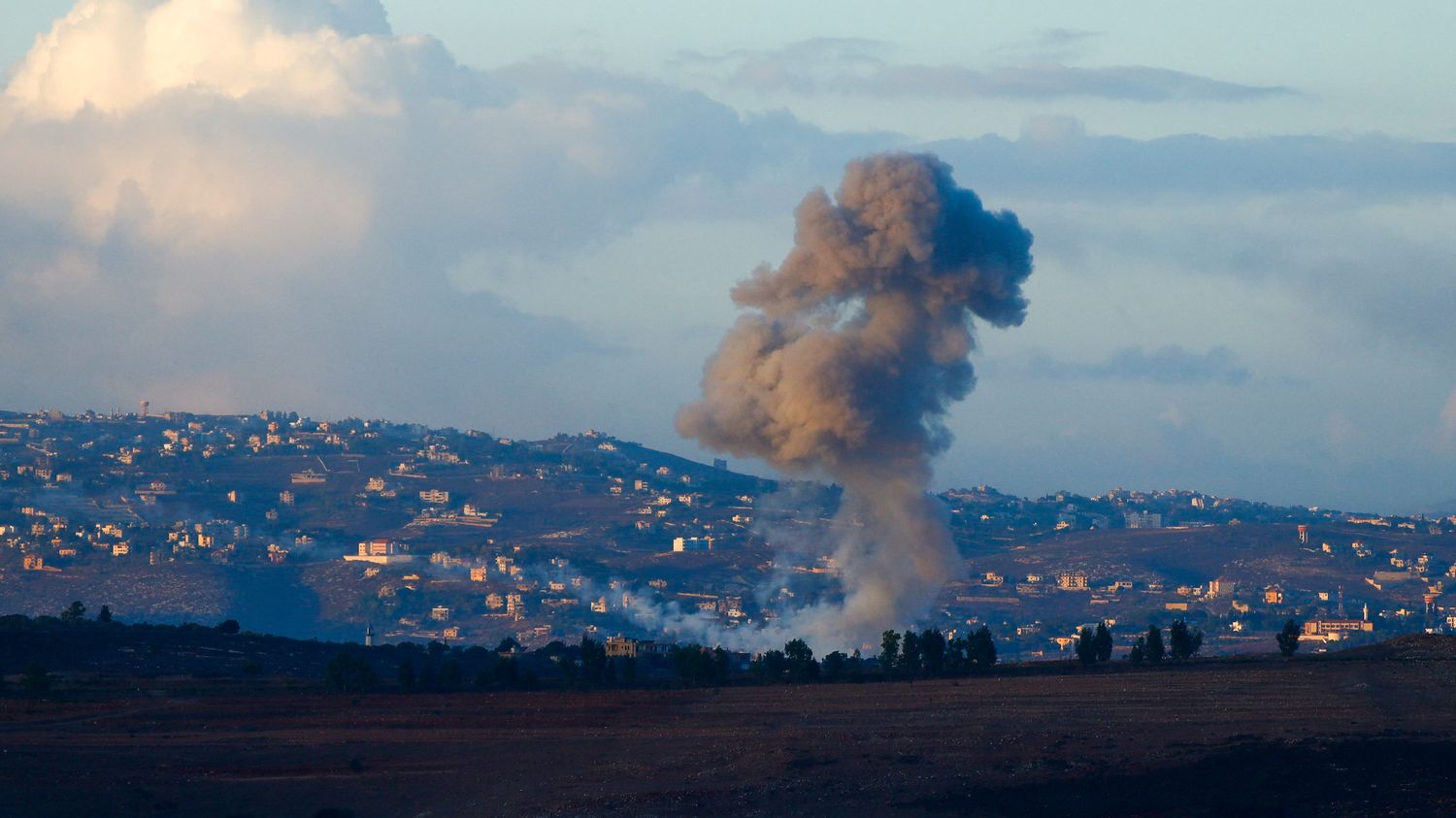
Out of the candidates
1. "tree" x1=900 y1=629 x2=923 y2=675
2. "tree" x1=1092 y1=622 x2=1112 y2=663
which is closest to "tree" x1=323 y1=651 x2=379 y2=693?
"tree" x1=900 y1=629 x2=923 y2=675

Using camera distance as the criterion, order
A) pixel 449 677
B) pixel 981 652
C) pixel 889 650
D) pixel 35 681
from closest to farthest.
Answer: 1. pixel 35 681
2. pixel 449 677
3. pixel 981 652
4. pixel 889 650

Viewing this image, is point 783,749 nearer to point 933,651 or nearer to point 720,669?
point 720,669

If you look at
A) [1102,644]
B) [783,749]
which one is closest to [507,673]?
[783,749]

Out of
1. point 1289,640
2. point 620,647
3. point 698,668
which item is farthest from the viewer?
point 620,647

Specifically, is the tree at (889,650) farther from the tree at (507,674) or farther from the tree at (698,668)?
the tree at (507,674)

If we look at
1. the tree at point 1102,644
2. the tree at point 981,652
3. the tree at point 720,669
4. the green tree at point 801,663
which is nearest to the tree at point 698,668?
the tree at point 720,669

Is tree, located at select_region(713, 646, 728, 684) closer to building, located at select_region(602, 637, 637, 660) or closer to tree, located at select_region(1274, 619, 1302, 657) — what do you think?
building, located at select_region(602, 637, 637, 660)
